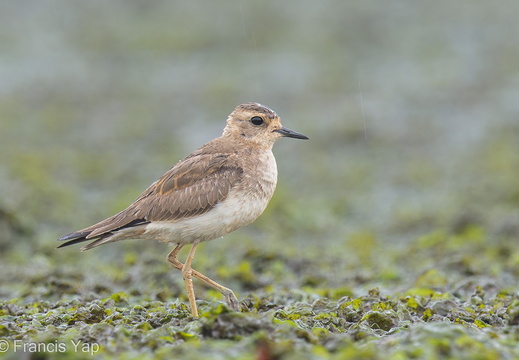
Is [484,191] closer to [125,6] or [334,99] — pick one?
[334,99]

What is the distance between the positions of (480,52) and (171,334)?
2260 centimetres

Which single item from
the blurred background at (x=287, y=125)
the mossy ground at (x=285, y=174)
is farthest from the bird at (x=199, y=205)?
the blurred background at (x=287, y=125)

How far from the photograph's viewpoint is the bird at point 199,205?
778cm

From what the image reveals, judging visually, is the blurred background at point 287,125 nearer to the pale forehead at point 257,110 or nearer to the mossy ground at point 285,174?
the mossy ground at point 285,174

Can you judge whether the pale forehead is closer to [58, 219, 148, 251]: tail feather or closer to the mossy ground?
[58, 219, 148, 251]: tail feather

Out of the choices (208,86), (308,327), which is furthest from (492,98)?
(308,327)

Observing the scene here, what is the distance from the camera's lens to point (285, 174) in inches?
727

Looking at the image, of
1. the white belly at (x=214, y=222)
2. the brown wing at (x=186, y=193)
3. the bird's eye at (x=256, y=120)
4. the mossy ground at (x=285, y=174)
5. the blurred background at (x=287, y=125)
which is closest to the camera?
the mossy ground at (x=285, y=174)

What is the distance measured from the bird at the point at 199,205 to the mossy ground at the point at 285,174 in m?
0.74

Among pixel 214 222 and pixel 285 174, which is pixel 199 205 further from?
pixel 285 174

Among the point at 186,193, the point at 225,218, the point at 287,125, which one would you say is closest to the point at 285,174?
the point at 287,125

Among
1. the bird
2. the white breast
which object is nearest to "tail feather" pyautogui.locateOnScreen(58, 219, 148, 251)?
the bird

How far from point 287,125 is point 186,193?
42.8ft

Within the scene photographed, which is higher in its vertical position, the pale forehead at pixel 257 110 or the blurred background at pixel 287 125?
the pale forehead at pixel 257 110
